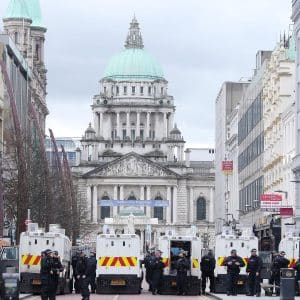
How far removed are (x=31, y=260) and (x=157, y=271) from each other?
5026mm

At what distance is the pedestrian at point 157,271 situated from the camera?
58.5 meters

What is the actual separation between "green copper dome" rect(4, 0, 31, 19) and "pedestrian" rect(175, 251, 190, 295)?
108 m

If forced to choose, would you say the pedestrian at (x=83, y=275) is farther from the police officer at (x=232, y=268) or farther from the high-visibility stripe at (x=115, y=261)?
the police officer at (x=232, y=268)

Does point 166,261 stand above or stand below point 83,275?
above

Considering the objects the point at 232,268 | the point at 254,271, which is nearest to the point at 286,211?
the point at 232,268

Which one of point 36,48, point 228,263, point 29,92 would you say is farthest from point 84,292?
point 36,48

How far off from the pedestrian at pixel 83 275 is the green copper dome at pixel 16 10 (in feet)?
371

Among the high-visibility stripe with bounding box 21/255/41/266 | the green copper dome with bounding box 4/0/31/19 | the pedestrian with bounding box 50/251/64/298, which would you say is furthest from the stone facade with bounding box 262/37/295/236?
the green copper dome with bounding box 4/0/31/19

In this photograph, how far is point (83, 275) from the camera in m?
49.6

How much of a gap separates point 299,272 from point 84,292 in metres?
9.09

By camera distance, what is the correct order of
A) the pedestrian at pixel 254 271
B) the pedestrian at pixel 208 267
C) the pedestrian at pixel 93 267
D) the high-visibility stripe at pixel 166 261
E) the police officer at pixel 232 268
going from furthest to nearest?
the high-visibility stripe at pixel 166 261
the pedestrian at pixel 208 267
the police officer at pixel 232 268
the pedestrian at pixel 254 271
the pedestrian at pixel 93 267

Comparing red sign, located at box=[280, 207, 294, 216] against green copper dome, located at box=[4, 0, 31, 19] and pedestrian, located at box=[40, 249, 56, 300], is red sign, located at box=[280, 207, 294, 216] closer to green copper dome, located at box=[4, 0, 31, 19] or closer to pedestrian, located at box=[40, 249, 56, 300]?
pedestrian, located at box=[40, 249, 56, 300]

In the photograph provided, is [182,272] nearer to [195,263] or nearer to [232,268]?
[195,263]

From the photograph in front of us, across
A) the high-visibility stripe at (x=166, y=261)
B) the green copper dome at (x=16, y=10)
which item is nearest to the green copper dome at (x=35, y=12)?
the green copper dome at (x=16, y=10)
